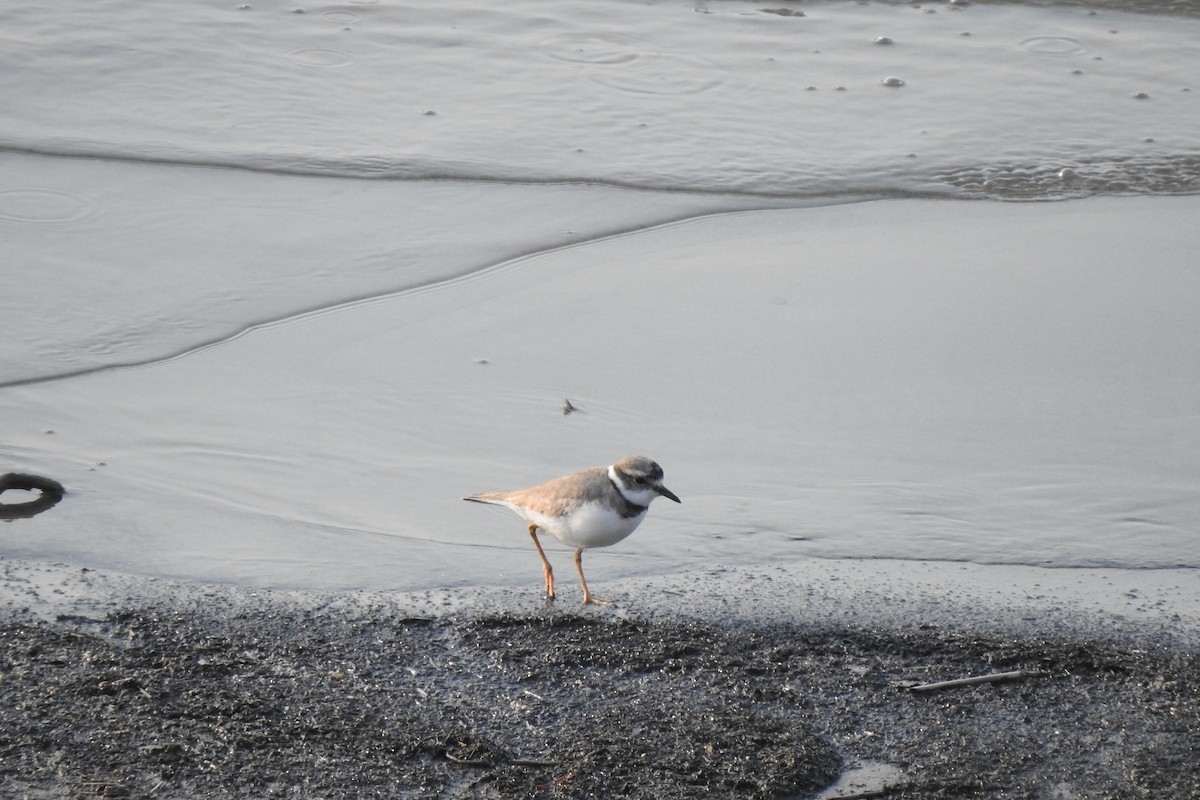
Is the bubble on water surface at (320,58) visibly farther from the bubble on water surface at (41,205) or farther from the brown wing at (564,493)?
the brown wing at (564,493)

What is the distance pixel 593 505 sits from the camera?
421 centimetres

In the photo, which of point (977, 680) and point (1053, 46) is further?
point (1053, 46)

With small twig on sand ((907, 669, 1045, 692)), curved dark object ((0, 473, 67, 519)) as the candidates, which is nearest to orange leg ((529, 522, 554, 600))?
small twig on sand ((907, 669, 1045, 692))

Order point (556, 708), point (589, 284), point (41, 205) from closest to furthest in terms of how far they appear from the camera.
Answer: point (556, 708) → point (589, 284) → point (41, 205)

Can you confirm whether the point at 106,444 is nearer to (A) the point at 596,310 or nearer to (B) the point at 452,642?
(B) the point at 452,642

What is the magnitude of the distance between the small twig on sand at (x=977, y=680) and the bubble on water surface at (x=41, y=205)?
5.62 meters

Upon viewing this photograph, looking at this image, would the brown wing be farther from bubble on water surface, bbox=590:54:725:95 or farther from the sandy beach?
bubble on water surface, bbox=590:54:725:95

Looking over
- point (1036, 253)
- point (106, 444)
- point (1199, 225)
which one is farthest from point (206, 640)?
point (1199, 225)

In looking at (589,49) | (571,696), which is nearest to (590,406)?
(571,696)

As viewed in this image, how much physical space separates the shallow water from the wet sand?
31 cm

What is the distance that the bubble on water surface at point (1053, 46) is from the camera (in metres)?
10.7

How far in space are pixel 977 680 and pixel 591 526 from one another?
1.26 m

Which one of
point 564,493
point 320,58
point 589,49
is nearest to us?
point 564,493

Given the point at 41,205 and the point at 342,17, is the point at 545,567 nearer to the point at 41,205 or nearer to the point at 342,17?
the point at 41,205
